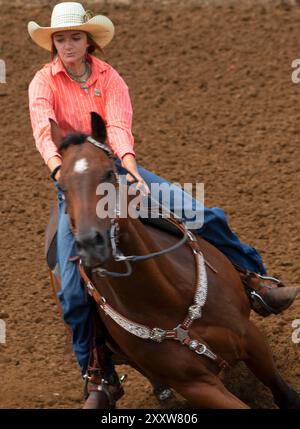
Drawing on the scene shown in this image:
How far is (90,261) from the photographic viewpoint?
15.7ft

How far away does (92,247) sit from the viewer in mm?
4762

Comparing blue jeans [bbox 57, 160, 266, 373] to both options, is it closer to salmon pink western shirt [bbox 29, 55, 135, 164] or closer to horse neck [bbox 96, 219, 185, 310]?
salmon pink western shirt [bbox 29, 55, 135, 164]

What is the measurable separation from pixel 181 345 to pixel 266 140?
16.8ft

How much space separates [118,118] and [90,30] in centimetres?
57

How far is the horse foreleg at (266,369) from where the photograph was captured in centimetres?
627

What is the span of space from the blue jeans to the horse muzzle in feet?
2.97

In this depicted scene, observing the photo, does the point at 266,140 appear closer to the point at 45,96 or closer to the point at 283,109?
the point at 283,109

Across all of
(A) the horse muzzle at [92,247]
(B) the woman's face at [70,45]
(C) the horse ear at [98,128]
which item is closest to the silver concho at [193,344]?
(A) the horse muzzle at [92,247]

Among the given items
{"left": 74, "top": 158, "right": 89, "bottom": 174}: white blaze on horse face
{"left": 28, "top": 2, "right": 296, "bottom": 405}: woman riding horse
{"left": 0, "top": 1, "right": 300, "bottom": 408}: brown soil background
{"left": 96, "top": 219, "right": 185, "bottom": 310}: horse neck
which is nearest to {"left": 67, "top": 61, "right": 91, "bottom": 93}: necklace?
{"left": 28, "top": 2, "right": 296, "bottom": 405}: woman riding horse

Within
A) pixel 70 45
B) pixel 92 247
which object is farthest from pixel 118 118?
pixel 92 247

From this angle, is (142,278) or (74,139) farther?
(142,278)

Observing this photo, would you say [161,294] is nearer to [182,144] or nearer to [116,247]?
[116,247]

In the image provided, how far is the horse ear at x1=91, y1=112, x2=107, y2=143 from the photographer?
5234mm

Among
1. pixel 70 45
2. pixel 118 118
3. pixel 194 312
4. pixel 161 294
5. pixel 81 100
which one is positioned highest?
pixel 70 45
